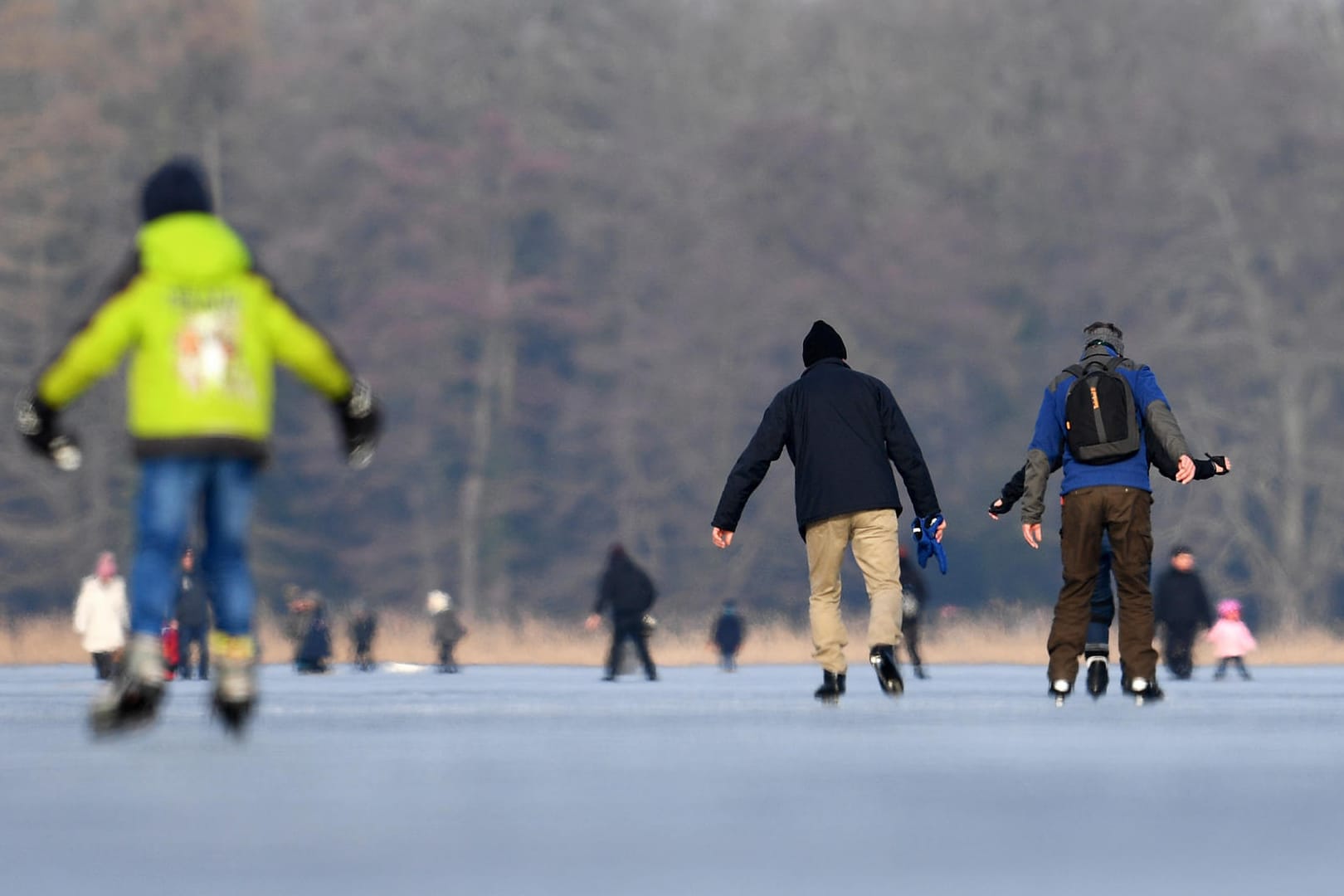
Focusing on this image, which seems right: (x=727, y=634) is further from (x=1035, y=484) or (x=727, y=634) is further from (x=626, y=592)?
(x=1035, y=484)

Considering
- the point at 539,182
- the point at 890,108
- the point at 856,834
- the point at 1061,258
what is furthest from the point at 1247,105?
the point at 856,834

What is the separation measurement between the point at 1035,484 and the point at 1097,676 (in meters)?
0.96

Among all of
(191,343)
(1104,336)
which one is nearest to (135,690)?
(191,343)

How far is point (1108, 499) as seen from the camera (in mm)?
11945

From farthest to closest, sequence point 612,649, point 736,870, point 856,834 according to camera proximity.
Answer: point 612,649 → point 856,834 → point 736,870

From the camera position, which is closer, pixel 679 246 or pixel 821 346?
pixel 821 346

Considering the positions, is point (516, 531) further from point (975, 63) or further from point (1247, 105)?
point (1247, 105)

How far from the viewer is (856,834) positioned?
6.22m

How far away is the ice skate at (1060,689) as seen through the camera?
12539 mm

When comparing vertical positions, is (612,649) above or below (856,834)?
above

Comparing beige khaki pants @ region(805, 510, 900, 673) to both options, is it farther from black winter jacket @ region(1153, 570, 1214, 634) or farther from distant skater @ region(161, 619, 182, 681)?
distant skater @ region(161, 619, 182, 681)

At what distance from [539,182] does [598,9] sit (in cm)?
482

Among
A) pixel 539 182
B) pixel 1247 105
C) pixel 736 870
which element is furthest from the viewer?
pixel 539 182

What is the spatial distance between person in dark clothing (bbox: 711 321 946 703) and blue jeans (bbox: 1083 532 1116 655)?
0.75m
